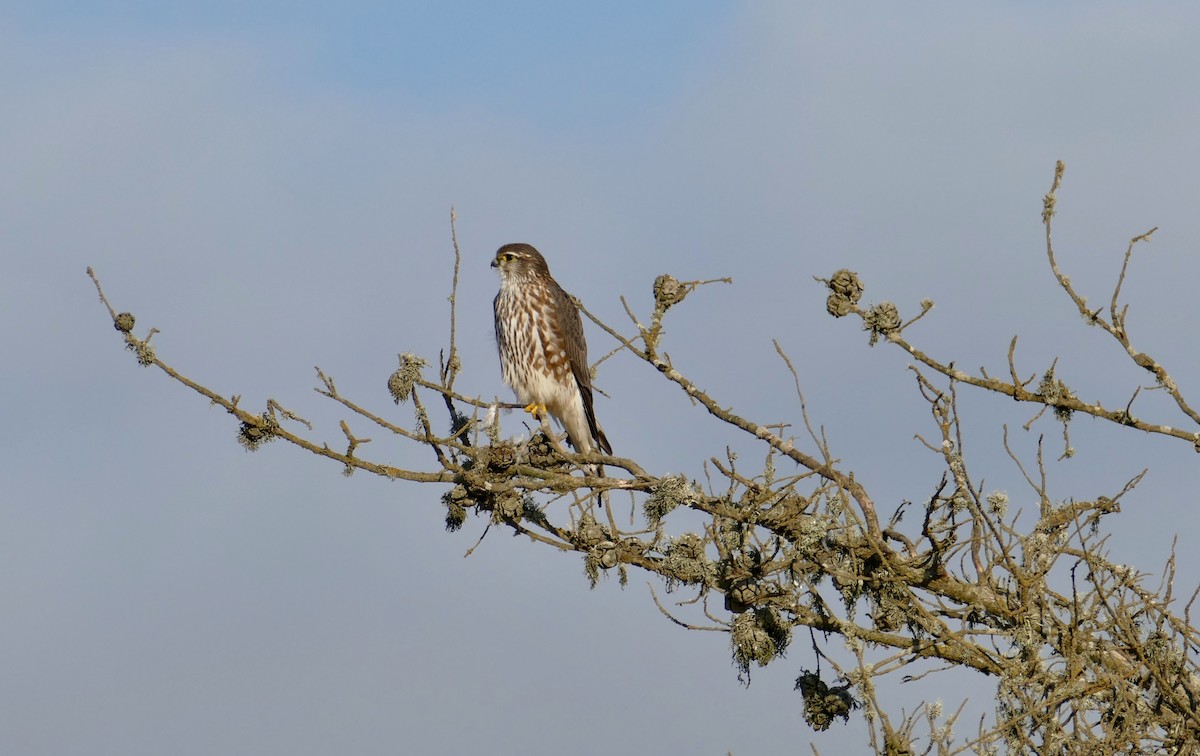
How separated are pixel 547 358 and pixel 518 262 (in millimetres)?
758

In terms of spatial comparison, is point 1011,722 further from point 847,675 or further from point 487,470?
point 487,470

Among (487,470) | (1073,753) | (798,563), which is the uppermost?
(487,470)

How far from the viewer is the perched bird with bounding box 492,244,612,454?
26.1ft

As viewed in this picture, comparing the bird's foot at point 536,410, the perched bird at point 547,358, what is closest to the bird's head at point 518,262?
the perched bird at point 547,358

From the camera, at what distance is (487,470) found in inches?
190

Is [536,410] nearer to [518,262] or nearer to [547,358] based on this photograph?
[547,358]

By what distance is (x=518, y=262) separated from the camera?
8.45 meters

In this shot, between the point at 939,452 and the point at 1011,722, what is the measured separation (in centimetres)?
92

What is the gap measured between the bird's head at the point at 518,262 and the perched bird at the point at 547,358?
0.36 feet

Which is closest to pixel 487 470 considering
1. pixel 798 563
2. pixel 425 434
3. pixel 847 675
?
pixel 425 434

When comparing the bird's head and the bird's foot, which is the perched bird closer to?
the bird's foot

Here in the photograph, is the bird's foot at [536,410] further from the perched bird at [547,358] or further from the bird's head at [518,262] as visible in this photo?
the bird's head at [518,262]

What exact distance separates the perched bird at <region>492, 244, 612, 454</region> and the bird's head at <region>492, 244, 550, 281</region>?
0.36 ft

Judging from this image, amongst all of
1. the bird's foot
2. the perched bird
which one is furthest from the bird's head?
the bird's foot
